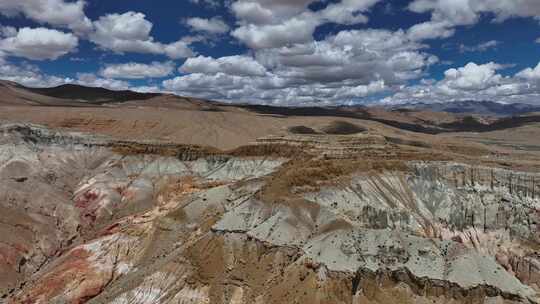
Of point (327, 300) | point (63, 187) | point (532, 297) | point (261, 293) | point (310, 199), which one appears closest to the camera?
point (532, 297)

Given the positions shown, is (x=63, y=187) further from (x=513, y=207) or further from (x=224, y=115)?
(x=224, y=115)

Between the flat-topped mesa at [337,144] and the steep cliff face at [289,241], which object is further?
the flat-topped mesa at [337,144]

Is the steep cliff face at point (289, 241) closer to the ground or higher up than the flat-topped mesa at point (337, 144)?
closer to the ground

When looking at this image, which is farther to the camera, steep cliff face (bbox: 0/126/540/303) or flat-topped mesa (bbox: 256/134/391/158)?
flat-topped mesa (bbox: 256/134/391/158)

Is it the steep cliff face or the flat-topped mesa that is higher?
the flat-topped mesa

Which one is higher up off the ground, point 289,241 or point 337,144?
point 337,144

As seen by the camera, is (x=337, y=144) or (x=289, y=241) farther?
(x=337, y=144)

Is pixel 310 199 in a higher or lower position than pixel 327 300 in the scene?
higher

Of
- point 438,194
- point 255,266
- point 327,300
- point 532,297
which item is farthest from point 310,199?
point 532,297
